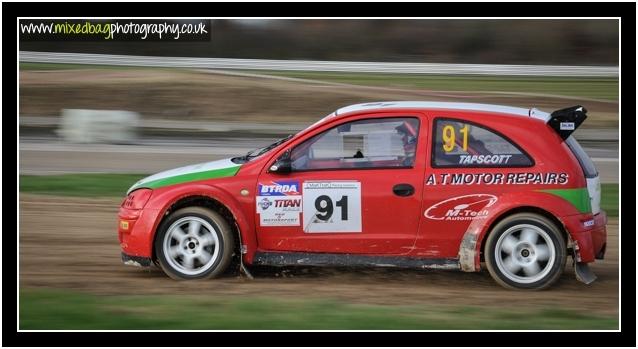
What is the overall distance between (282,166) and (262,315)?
1.45 m

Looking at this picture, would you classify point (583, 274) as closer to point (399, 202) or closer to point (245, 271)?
point (399, 202)

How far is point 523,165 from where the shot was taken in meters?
7.17

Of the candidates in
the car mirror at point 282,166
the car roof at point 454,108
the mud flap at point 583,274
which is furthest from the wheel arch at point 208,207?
the mud flap at point 583,274

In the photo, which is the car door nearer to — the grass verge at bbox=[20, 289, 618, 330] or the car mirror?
the car mirror

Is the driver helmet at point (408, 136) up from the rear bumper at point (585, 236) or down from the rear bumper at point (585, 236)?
up

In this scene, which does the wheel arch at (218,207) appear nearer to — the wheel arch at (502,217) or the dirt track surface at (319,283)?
the dirt track surface at (319,283)

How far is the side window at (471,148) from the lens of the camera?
7.20 m

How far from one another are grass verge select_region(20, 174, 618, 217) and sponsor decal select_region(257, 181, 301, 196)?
5.48m

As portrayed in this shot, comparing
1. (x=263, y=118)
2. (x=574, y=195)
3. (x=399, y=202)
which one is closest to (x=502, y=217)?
(x=574, y=195)

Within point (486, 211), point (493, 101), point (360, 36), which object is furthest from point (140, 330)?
point (360, 36)

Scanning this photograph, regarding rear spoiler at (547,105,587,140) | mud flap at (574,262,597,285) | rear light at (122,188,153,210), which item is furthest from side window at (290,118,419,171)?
mud flap at (574,262,597,285)

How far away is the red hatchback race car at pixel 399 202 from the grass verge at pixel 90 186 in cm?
462

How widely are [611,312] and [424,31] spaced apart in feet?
70.2

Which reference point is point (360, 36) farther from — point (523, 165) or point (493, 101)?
point (523, 165)
